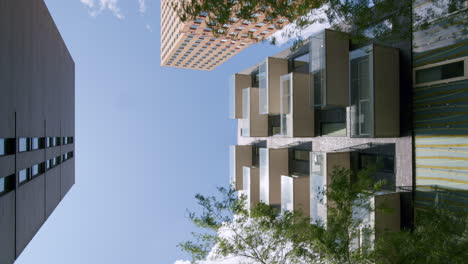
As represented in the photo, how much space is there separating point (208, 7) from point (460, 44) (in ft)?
32.6

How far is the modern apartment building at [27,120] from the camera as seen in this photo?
→ 42.4 feet

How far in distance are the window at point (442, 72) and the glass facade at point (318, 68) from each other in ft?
13.7

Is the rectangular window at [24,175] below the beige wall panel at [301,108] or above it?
below

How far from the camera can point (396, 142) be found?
13195 mm

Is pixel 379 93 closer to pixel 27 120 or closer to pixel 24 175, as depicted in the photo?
pixel 27 120

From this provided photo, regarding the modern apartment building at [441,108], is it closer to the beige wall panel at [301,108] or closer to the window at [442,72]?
the window at [442,72]

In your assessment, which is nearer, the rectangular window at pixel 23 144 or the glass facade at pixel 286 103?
the rectangular window at pixel 23 144

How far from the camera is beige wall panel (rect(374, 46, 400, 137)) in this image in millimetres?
12742

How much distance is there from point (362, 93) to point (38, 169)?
2161cm

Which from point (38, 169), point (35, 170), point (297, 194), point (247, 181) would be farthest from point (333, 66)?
point (38, 169)

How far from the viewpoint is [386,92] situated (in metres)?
12.9

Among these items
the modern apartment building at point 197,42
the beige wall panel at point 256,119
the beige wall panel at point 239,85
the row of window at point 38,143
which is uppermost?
the modern apartment building at point 197,42

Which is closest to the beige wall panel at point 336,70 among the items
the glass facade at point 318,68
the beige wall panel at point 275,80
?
the glass facade at point 318,68

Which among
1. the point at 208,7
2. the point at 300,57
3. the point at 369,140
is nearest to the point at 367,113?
the point at 369,140
